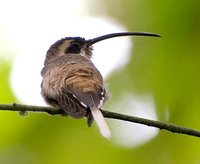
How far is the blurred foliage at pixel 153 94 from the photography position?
2.89 m

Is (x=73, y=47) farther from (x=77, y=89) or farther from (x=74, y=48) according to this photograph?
(x=77, y=89)

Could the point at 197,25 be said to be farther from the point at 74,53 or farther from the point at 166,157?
the point at 74,53

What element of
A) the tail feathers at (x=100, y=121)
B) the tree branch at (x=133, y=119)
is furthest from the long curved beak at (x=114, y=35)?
the tree branch at (x=133, y=119)

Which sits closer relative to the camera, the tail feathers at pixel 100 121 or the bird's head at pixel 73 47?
the tail feathers at pixel 100 121

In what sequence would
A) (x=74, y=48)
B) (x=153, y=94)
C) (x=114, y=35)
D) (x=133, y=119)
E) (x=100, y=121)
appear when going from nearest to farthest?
(x=133, y=119) → (x=100, y=121) → (x=153, y=94) → (x=114, y=35) → (x=74, y=48)

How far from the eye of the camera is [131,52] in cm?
383

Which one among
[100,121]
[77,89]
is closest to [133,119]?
Result: [100,121]

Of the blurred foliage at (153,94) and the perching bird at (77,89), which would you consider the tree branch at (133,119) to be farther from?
the blurred foliage at (153,94)

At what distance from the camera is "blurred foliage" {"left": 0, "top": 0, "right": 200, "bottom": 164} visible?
2.89 m

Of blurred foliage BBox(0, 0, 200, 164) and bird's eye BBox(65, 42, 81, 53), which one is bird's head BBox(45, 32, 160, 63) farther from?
blurred foliage BBox(0, 0, 200, 164)

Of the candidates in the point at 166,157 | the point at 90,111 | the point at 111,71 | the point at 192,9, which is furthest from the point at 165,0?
the point at 111,71

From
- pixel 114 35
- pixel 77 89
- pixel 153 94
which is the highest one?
pixel 77 89

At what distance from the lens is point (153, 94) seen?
3.52m

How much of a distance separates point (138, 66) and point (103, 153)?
600mm
